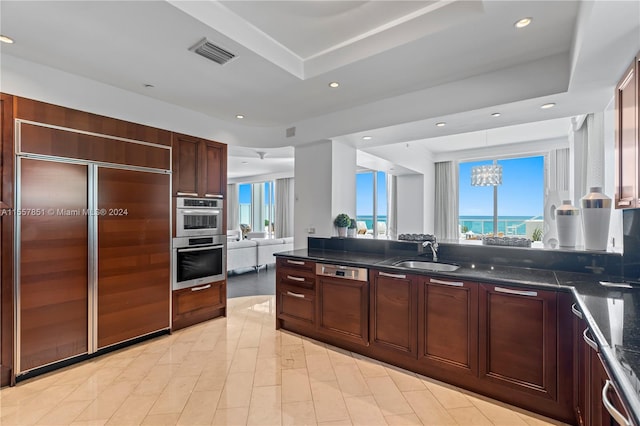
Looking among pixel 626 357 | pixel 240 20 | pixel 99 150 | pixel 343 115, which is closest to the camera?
pixel 626 357

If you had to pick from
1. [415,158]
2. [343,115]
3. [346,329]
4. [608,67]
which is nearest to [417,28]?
[608,67]

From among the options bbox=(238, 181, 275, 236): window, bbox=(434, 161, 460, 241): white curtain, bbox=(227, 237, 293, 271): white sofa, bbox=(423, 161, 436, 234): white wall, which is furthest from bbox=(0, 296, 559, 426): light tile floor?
bbox=(238, 181, 275, 236): window

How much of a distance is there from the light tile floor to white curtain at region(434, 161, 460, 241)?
18.5ft

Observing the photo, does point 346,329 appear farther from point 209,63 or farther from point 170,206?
point 209,63

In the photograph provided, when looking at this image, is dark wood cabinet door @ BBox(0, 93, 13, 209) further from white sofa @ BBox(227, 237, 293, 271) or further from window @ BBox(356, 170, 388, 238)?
window @ BBox(356, 170, 388, 238)

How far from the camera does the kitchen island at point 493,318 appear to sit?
165 centimetres

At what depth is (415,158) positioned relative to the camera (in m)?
6.53

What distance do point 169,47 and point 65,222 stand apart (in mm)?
1799

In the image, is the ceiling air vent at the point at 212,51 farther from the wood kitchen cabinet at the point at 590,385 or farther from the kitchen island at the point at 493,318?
the wood kitchen cabinet at the point at 590,385

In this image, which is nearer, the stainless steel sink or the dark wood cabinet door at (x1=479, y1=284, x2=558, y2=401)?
the dark wood cabinet door at (x1=479, y1=284, x2=558, y2=401)

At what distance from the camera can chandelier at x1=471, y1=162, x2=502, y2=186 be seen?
5.68 meters

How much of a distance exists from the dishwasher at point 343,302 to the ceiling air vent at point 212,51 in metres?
2.15

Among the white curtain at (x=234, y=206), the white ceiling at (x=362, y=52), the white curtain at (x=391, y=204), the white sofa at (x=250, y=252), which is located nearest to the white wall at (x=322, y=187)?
the white ceiling at (x=362, y=52)

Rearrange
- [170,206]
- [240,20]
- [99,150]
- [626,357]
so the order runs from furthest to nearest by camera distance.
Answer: [170,206] → [99,150] → [240,20] → [626,357]
